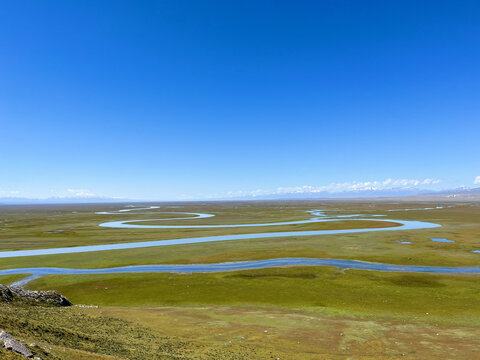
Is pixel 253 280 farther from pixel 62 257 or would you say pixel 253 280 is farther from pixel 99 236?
pixel 99 236

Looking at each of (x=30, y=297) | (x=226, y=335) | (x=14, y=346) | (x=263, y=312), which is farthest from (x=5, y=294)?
(x=263, y=312)

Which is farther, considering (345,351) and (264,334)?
(264,334)

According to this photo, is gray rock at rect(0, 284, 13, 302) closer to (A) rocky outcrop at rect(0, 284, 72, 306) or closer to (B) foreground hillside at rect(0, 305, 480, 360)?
(A) rocky outcrop at rect(0, 284, 72, 306)

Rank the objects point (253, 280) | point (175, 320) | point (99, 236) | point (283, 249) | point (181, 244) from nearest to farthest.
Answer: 1. point (175, 320)
2. point (253, 280)
3. point (283, 249)
4. point (181, 244)
5. point (99, 236)

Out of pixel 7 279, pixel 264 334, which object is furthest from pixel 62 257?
pixel 264 334

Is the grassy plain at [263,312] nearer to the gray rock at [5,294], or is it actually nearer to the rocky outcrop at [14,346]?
the rocky outcrop at [14,346]

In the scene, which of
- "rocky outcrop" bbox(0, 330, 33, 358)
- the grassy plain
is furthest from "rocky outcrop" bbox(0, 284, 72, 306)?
"rocky outcrop" bbox(0, 330, 33, 358)

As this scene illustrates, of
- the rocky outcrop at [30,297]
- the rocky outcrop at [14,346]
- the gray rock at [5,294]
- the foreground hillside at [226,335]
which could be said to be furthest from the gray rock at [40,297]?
the rocky outcrop at [14,346]

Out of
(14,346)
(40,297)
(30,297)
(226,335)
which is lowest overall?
(226,335)

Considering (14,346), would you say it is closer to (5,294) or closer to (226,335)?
(226,335)
